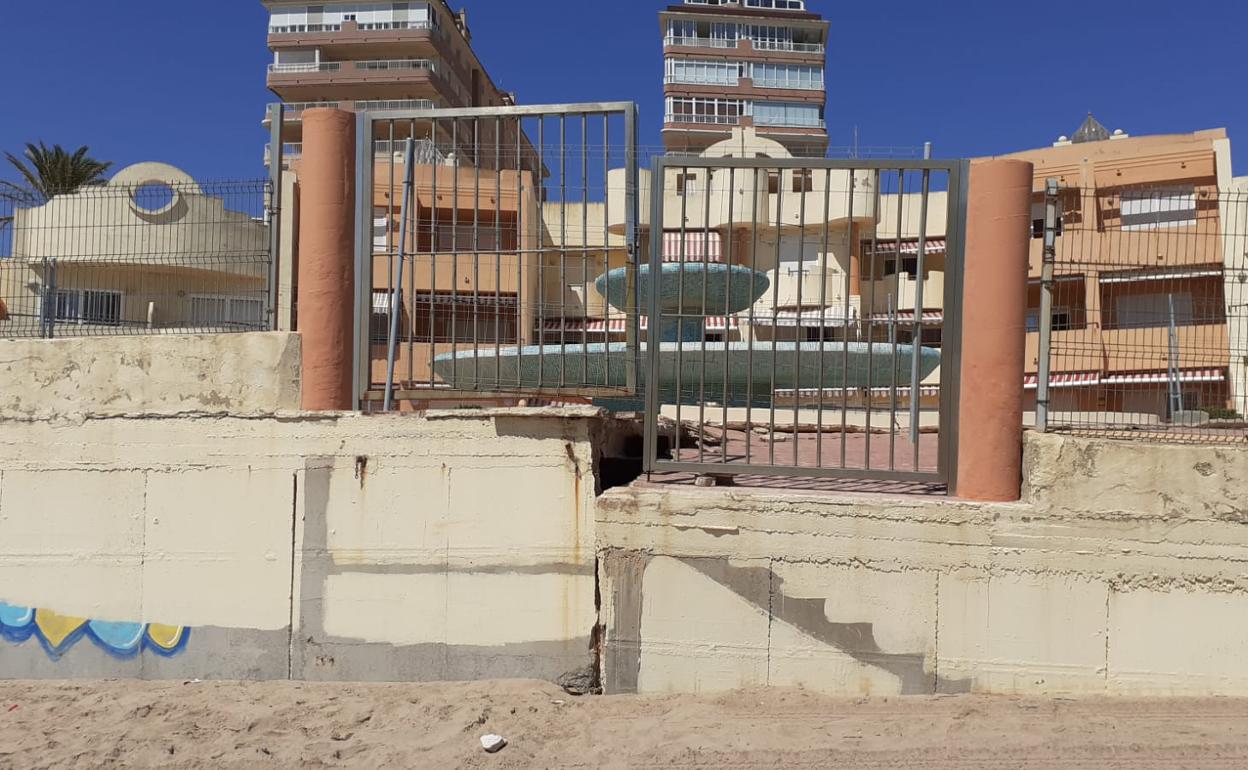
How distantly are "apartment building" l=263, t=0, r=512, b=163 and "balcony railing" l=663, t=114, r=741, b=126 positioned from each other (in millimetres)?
17110

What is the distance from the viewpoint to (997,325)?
5375 mm

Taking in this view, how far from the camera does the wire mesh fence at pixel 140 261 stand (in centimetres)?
661

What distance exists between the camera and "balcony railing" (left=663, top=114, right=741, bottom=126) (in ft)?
198

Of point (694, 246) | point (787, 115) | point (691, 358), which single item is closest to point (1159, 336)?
point (691, 358)

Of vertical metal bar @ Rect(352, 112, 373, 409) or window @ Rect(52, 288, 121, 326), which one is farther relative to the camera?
window @ Rect(52, 288, 121, 326)

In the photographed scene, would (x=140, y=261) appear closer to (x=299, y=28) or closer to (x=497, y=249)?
(x=497, y=249)

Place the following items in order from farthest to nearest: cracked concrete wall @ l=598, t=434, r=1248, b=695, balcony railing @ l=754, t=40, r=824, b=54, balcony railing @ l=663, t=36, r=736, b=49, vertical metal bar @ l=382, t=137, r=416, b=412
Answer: balcony railing @ l=754, t=40, r=824, b=54
balcony railing @ l=663, t=36, r=736, b=49
vertical metal bar @ l=382, t=137, r=416, b=412
cracked concrete wall @ l=598, t=434, r=1248, b=695

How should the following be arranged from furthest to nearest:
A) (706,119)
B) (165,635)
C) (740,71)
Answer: (740,71) → (706,119) → (165,635)

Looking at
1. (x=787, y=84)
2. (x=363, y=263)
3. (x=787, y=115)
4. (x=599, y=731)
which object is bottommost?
(x=599, y=731)

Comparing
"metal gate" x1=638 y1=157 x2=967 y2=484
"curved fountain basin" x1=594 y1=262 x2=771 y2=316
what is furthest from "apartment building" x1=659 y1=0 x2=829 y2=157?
"curved fountain basin" x1=594 y1=262 x2=771 y2=316

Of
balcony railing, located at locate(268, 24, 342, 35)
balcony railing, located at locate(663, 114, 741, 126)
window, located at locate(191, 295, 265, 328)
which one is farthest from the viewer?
balcony railing, located at locate(663, 114, 741, 126)

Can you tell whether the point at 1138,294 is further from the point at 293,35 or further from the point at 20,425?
the point at 293,35

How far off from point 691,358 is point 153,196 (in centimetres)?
449

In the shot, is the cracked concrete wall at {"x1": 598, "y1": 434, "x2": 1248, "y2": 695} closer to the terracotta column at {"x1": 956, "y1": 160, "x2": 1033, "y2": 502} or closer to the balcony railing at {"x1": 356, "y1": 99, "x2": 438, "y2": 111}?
the terracotta column at {"x1": 956, "y1": 160, "x2": 1033, "y2": 502}
